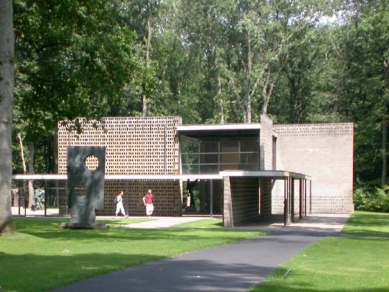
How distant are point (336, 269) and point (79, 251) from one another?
621 centimetres

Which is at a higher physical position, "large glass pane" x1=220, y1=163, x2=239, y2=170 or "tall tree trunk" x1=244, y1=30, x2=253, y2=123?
"tall tree trunk" x1=244, y1=30, x2=253, y2=123

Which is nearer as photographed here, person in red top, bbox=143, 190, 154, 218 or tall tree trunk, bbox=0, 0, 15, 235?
tall tree trunk, bbox=0, 0, 15, 235

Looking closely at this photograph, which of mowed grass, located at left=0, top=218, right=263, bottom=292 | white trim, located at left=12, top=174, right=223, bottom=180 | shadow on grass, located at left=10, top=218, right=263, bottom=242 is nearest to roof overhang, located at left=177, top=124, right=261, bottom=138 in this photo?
white trim, located at left=12, top=174, right=223, bottom=180

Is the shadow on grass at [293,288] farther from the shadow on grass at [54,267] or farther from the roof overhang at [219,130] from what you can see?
the roof overhang at [219,130]

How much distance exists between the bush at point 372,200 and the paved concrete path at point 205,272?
30183mm

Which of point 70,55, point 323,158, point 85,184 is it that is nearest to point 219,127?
point 323,158

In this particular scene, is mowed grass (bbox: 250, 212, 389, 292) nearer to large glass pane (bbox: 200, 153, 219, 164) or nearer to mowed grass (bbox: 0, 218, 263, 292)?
mowed grass (bbox: 0, 218, 263, 292)

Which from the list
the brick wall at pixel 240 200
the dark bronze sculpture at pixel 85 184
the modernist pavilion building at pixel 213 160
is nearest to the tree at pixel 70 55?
the dark bronze sculpture at pixel 85 184

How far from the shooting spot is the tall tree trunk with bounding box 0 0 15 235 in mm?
19594

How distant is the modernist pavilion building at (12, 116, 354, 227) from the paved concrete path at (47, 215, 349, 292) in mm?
17109

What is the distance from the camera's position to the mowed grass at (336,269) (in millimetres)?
10984

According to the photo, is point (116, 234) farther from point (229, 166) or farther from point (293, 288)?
point (229, 166)

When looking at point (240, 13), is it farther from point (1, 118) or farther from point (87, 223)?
point (1, 118)

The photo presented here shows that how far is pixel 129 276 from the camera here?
12.0 meters
